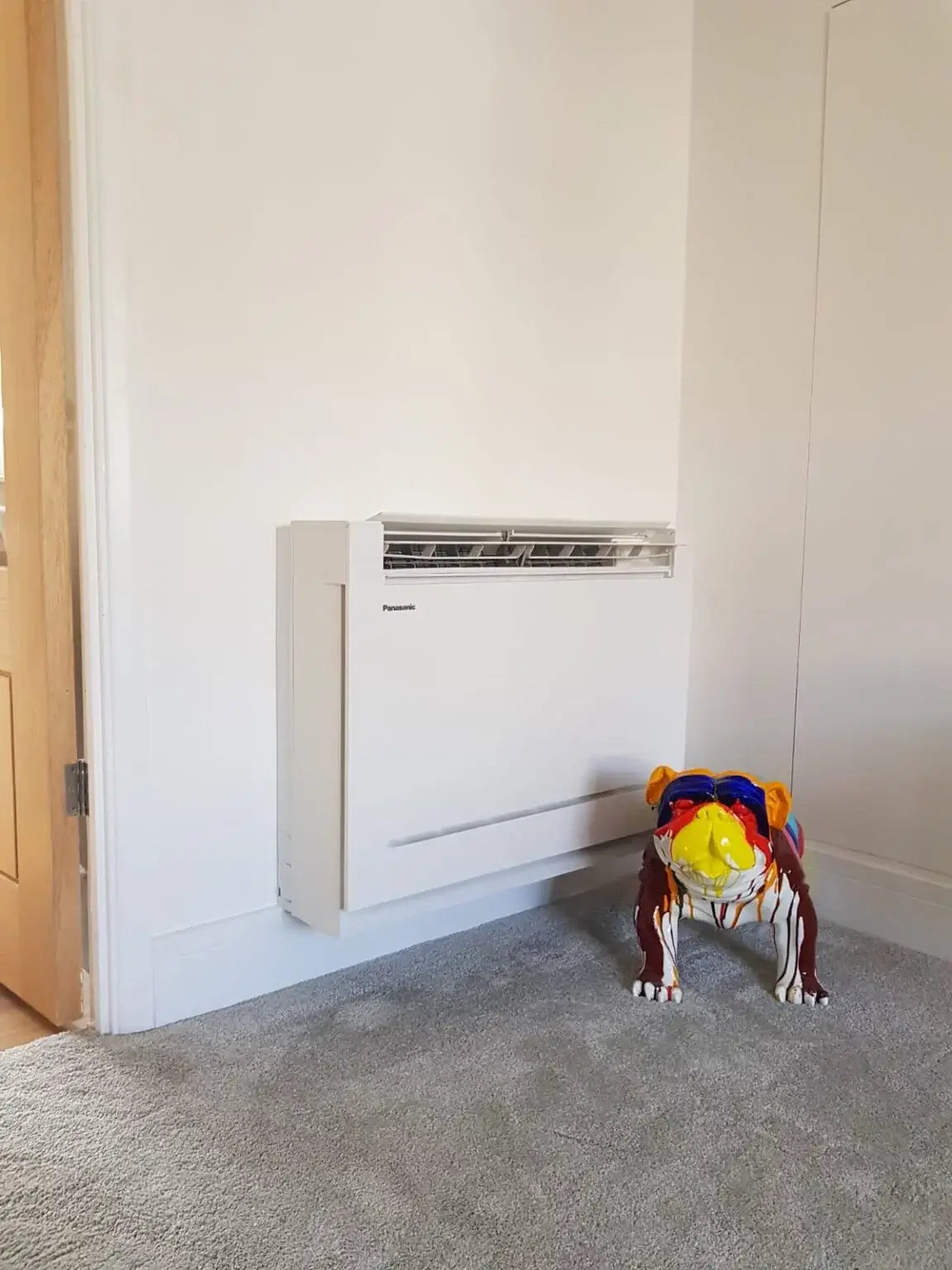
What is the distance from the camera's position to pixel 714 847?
1497 mm

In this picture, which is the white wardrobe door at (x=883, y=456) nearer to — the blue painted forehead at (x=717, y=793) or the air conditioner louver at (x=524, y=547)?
the air conditioner louver at (x=524, y=547)

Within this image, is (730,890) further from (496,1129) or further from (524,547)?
(524,547)

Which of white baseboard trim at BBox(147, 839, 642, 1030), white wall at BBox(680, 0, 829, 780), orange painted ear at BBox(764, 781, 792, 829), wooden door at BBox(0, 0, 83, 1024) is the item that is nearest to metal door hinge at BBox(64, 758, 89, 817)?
wooden door at BBox(0, 0, 83, 1024)

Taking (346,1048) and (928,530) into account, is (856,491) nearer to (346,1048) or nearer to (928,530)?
(928,530)

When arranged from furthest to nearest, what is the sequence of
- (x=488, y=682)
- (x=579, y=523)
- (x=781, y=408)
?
1. (x=781, y=408)
2. (x=579, y=523)
3. (x=488, y=682)

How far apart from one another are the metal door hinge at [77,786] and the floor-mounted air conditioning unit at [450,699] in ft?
1.05

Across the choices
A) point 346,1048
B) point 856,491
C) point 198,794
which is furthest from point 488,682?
point 856,491

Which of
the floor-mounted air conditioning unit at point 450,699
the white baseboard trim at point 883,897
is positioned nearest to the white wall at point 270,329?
the floor-mounted air conditioning unit at point 450,699

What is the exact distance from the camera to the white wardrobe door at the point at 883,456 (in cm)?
189

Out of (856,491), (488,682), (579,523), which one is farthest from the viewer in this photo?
Result: (856,491)

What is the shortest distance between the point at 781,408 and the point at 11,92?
1.59m

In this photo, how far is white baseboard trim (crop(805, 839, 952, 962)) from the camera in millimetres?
1880

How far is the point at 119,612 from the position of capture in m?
1.48

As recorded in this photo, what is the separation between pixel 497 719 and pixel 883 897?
2.98 ft
